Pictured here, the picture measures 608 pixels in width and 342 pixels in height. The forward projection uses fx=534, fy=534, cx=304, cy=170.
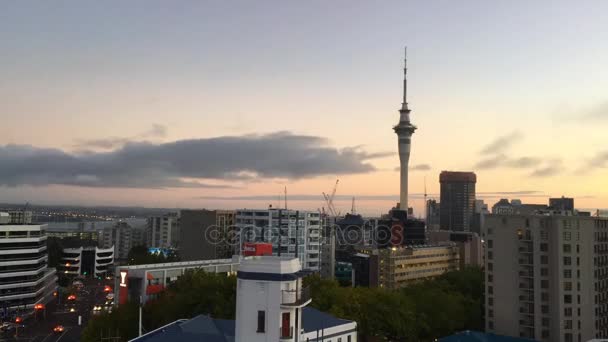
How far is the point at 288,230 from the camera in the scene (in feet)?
500

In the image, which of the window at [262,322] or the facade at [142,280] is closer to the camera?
the window at [262,322]

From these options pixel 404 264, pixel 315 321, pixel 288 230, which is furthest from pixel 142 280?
pixel 404 264

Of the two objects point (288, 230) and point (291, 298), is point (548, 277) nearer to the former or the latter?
point (291, 298)

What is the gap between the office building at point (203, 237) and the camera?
173625 millimetres

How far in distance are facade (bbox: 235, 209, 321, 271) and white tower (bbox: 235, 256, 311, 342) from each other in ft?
334

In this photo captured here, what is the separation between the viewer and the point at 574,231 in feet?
271

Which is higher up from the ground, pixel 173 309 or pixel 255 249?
pixel 255 249

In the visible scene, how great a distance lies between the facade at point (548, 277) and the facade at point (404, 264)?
60.3 metres

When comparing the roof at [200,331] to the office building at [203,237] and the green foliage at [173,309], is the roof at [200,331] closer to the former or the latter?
the green foliage at [173,309]

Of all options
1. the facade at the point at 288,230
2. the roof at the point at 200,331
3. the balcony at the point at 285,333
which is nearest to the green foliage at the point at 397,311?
the roof at the point at 200,331

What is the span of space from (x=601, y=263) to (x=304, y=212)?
267 feet

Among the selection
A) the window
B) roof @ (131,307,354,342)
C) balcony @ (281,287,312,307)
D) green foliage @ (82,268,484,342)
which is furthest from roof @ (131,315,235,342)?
balcony @ (281,287,312,307)

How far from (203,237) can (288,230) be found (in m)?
38.4

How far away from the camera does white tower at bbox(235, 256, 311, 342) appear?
1350 inches
